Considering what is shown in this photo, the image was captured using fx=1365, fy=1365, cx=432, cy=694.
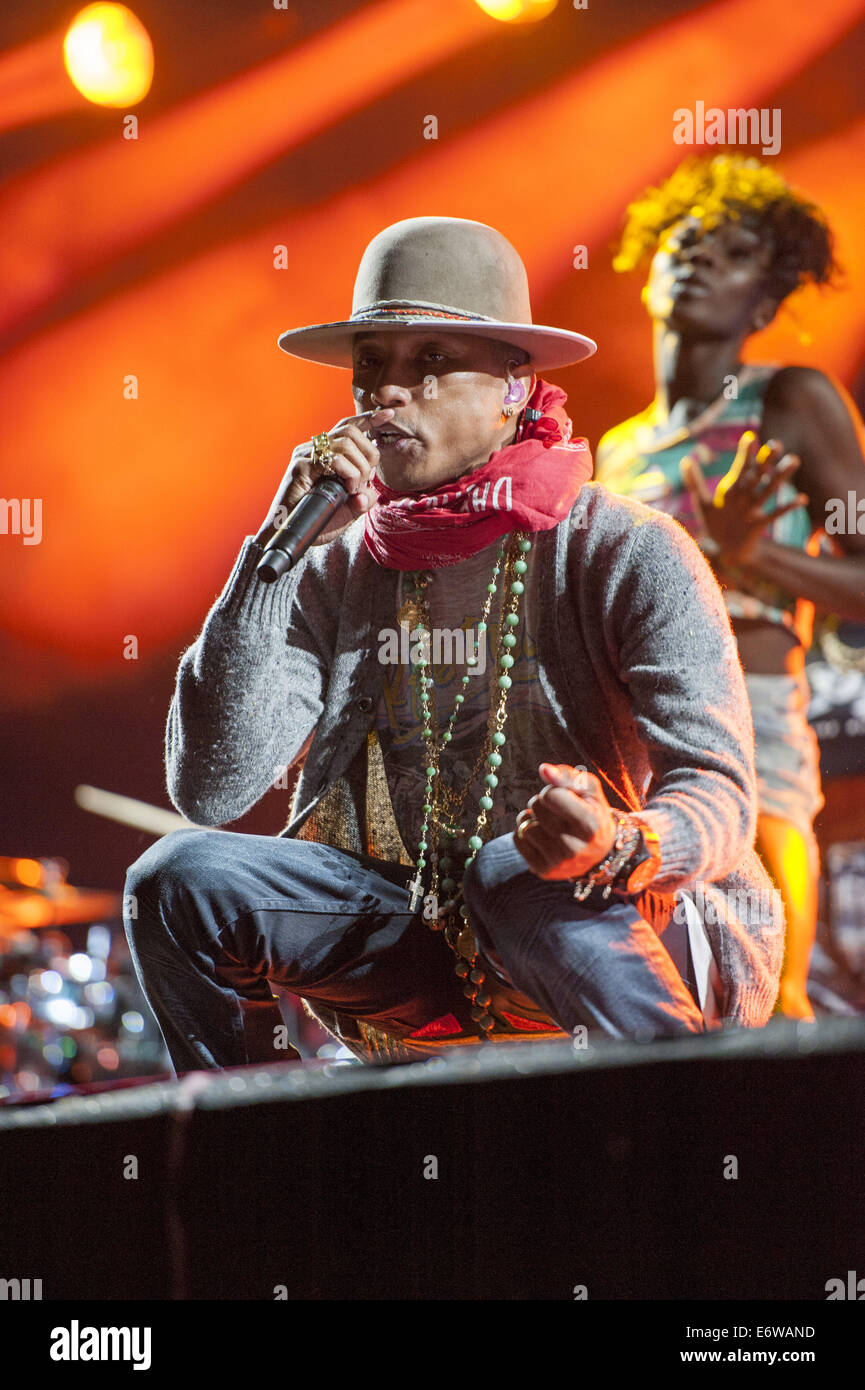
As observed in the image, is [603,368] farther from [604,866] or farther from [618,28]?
[604,866]

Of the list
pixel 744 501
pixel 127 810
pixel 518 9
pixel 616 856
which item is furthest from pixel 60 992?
pixel 616 856

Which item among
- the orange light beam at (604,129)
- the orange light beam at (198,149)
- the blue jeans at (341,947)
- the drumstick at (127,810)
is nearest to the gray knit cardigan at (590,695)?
the blue jeans at (341,947)

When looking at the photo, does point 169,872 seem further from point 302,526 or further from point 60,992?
point 60,992

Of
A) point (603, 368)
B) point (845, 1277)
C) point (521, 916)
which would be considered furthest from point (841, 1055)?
point (603, 368)

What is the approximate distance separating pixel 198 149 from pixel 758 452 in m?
1.48

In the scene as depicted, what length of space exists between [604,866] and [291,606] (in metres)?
0.66

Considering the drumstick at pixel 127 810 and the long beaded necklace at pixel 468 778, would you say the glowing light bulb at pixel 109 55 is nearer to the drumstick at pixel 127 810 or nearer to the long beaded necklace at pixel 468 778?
the drumstick at pixel 127 810

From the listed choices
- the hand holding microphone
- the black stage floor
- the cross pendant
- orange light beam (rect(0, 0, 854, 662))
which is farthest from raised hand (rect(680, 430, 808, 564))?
the black stage floor

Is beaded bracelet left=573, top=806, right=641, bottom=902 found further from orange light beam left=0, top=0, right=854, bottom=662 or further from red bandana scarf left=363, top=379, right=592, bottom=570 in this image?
orange light beam left=0, top=0, right=854, bottom=662

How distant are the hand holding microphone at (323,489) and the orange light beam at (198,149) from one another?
5.10 ft

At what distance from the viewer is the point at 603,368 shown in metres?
2.94

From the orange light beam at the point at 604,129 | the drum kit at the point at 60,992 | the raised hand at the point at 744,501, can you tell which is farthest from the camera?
the drum kit at the point at 60,992

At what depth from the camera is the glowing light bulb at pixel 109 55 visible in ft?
10.0

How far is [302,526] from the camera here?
5.62ft
